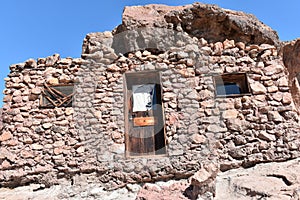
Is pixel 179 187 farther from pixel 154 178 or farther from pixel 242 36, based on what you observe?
pixel 242 36

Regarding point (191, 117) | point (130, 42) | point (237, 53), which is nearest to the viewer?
point (191, 117)

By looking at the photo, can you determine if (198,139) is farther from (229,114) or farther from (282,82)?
(282,82)

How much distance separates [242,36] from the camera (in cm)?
636

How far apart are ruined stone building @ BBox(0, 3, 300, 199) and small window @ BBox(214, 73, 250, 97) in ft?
0.08

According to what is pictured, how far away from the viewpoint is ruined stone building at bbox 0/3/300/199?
16.3 feet

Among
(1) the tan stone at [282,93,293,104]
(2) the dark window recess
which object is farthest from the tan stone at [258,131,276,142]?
(2) the dark window recess

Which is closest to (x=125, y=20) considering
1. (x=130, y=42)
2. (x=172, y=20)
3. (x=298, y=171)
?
(x=130, y=42)

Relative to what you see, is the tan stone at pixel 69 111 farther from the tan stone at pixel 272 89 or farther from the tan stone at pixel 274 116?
the tan stone at pixel 272 89

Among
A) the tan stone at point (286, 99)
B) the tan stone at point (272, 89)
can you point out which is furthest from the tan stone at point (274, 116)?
the tan stone at point (272, 89)

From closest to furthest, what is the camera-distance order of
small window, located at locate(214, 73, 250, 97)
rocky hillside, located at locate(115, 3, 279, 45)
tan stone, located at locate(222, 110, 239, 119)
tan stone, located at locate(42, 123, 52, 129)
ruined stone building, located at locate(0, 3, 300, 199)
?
ruined stone building, located at locate(0, 3, 300, 199) < tan stone, located at locate(222, 110, 239, 119) < tan stone, located at locate(42, 123, 52, 129) < small window, located at locate(214, 73, 250, 97) < rocky hillside, located at locate(115, 3, 279, 45)

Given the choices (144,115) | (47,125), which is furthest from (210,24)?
(47,125)

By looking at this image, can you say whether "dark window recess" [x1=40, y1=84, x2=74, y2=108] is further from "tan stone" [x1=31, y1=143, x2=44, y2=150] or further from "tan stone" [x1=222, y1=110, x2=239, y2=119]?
"tan stone" [x1=222, y1=110, x2=239, y2=119]

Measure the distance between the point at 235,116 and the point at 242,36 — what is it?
7.95 feet

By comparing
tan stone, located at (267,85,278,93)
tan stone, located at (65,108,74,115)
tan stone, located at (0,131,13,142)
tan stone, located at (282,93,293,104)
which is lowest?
tan stone, located at (0,131,13,142)
